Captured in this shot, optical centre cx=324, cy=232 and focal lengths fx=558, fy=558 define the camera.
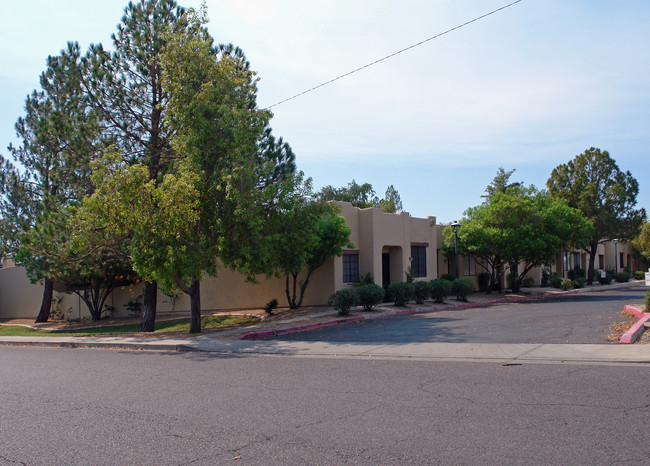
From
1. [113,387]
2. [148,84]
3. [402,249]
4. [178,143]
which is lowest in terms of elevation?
[113,387]

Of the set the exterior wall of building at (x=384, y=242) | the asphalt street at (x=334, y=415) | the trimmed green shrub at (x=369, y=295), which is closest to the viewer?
the asphalt street at (x=334, y=415)

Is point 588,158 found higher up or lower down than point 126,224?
higher up

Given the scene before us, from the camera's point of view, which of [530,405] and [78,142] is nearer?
[530,405]

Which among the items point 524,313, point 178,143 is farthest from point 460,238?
point 178,143

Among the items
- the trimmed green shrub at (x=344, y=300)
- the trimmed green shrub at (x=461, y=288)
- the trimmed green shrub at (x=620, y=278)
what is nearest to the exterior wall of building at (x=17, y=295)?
the trimmed green shrub at (x=344, y=300)

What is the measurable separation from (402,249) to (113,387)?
63.9 ft

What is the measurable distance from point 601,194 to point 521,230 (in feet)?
56.9

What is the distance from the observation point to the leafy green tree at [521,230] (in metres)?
28.4

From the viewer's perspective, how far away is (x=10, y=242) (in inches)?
1128

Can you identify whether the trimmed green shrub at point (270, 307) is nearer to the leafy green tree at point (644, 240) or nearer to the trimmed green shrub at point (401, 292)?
the trimmed green shrub at point (401, 292)

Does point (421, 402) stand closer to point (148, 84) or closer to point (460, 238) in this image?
point (148, 84)

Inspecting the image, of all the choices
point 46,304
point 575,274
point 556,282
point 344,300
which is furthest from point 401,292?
point 575,274

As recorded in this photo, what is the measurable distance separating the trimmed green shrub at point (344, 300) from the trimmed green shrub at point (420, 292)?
165 inches

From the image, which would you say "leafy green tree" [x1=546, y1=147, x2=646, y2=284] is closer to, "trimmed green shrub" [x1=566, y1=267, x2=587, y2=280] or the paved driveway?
"trimmed green shrub" [x1=566, y1=267, x2=587, y2=280]
